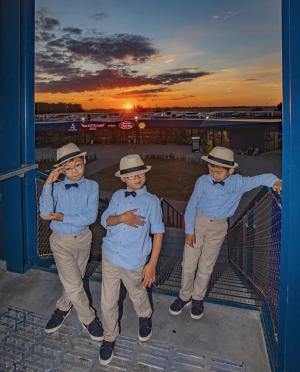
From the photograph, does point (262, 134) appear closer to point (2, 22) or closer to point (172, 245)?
point (172, 245)

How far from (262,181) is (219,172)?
36 cm

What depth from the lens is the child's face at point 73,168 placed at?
262cm

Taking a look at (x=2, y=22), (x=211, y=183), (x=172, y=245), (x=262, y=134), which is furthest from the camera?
(x=262, y=134)

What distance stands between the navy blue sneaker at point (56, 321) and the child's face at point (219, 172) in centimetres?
183

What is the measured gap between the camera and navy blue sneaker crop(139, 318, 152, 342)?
2.72m

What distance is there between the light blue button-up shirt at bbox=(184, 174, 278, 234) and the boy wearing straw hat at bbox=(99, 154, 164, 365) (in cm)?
52

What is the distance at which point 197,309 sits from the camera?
3.05m

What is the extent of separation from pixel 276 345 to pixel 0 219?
127 inches

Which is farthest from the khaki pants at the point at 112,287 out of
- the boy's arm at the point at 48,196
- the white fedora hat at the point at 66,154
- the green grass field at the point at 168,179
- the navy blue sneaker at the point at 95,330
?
the green grass field at the point at 168,179

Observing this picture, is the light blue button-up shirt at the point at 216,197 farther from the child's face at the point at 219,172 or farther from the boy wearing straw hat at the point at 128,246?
the boy wearing straw hat at the point at 128,246

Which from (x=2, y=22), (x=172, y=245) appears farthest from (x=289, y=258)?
(x=172, y=245)

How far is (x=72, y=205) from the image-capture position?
8.91 ft

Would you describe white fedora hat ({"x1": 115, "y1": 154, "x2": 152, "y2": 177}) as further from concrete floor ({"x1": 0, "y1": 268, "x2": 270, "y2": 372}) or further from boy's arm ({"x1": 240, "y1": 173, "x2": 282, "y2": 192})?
concrete floor ({"x1": 0, "y1": 268, "x2": 270, "y2": 372})

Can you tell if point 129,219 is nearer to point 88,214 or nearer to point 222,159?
point 88,214
